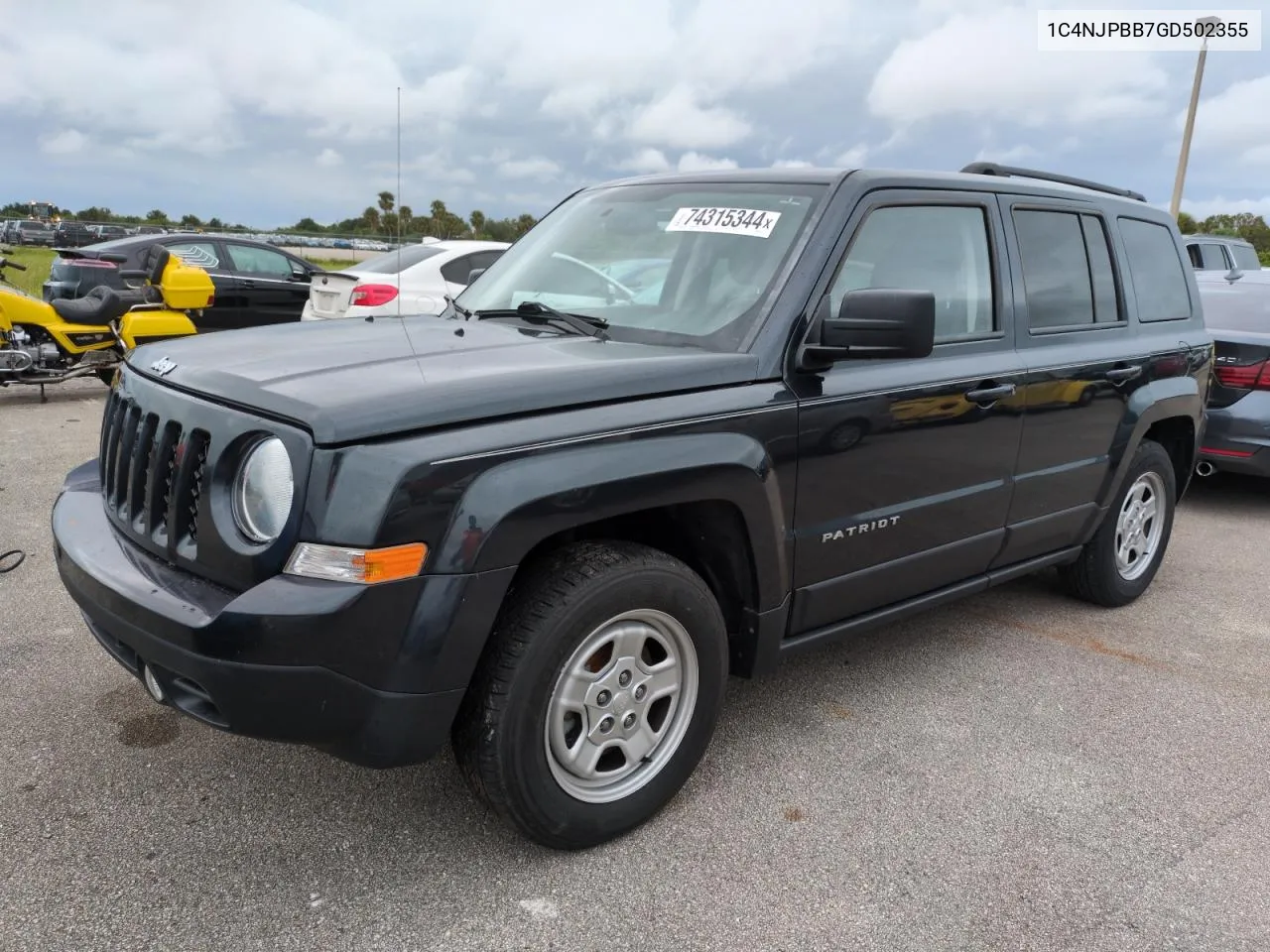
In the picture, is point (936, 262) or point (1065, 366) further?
point (1065, 366)

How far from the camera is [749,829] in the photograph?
2.75 metres

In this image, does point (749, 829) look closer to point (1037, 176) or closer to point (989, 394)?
point (989, 394)

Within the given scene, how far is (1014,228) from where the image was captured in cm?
369

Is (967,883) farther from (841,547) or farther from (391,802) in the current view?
(391,802)

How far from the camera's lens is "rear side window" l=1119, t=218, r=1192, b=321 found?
4.34 metres

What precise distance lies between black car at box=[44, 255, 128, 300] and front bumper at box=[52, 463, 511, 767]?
9.38 meters

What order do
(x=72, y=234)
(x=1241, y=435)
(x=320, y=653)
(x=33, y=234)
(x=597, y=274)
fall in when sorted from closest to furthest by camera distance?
(x=320, y=653) → (x=597, y=274) → (x=1241, y=435) → (x=72, y=234) → (x=33, y=234)

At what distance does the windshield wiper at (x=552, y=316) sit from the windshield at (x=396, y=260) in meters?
5.61

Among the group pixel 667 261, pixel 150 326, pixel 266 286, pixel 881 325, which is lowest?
pixel 150 326

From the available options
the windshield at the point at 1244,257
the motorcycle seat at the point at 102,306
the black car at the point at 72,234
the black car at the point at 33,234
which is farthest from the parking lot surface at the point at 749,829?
the black car at the point at 33,234

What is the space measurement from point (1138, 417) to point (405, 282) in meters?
6.25

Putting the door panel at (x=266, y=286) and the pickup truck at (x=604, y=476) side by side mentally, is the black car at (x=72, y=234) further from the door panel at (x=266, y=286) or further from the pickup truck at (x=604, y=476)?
the pickup truck at (x=604, y=476)

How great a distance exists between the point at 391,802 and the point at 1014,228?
9.77ft

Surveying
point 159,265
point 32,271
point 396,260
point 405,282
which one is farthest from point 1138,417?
point 32,271
